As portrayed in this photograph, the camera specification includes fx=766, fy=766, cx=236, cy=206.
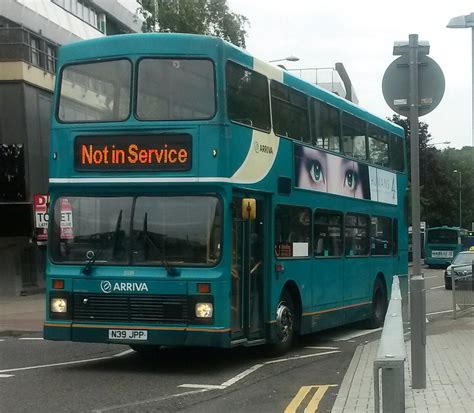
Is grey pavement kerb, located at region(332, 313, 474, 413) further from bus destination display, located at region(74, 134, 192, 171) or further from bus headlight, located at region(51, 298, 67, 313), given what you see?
bus headlight, located at region(51, 298, 67, 313)

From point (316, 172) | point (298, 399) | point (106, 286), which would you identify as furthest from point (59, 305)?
point (316, 172)

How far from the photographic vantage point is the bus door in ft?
32.2

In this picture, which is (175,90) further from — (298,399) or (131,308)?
(298,399)

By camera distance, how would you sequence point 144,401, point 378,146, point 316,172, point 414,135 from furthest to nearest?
point 378,146, point 316,172, point 144,401, point 414,135

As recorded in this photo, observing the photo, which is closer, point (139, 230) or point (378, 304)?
point (139, 230)

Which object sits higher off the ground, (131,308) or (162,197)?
(162,197)

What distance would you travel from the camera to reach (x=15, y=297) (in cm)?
2506

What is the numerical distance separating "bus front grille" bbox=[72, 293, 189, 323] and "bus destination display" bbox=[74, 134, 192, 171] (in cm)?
162

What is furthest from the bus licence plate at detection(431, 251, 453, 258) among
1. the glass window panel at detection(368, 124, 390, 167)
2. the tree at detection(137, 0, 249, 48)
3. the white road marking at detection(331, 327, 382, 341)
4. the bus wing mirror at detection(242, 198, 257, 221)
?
the bus wing mirror at detection(242, 198, 257, 221)

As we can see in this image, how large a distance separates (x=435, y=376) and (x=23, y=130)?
18404mm

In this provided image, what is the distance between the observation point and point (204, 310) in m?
9.36

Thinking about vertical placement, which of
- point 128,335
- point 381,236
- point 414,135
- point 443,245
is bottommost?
point 128,335

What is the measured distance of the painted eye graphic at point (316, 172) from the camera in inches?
486

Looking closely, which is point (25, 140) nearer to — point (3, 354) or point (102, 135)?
point (3, 354)
